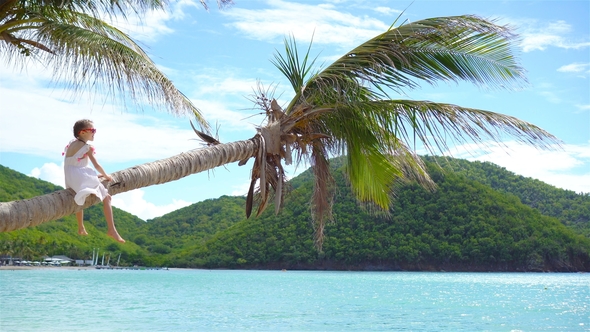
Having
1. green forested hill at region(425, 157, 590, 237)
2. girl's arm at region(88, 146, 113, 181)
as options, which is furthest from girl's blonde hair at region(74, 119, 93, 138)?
green forested hill at region(425, 157, 590, 237)

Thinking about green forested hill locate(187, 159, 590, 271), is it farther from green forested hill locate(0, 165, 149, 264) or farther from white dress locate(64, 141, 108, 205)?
white dress locate(64, 141, 108, 205)

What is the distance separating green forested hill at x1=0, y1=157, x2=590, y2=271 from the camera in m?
56.2

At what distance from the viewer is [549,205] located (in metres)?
66.5

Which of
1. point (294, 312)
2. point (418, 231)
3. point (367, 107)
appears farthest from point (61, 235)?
point (367, 107)

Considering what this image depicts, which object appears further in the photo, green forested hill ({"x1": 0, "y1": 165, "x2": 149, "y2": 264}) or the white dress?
green forested hill ({"x1": 0, "y1": 165, "x2": 149, "y2": 264})

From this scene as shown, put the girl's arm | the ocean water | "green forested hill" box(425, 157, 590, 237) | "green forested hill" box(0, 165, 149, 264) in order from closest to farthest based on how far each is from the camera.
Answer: the girl's arm < the ocean water < "green forested hill" box(0, 165, 149, 264) < "green forested hill" box(425, 157, 590, 237)

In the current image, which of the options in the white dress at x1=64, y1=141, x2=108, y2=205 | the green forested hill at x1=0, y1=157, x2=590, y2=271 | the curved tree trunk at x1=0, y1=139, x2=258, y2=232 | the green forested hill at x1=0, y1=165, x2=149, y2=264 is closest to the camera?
the curved tree trunk at x1=0, y1=139, x2=258, y2=232

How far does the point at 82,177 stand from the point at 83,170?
0.16 ft

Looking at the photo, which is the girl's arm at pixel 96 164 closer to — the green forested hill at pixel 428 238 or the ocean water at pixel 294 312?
the ocean water at pixel 294 312

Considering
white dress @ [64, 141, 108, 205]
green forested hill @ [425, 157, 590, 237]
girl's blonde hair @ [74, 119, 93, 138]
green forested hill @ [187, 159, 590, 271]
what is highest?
green forested hill @ [425, 157, 590, 237]

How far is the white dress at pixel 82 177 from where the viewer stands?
331 centimetres

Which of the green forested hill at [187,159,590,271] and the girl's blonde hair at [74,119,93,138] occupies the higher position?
the green forested hill at [187,159,590,271]

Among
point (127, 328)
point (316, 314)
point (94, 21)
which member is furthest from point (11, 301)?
point (94, 21)

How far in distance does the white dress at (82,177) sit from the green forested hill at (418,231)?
45.3 metres
